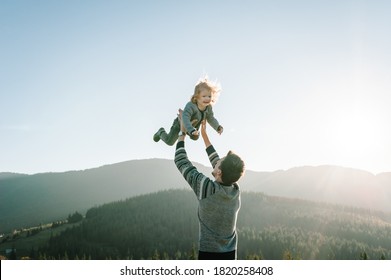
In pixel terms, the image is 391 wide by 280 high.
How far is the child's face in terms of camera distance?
6.25 meters

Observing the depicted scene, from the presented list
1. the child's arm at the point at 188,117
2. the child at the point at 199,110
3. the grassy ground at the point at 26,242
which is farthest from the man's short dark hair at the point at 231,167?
the grassy ground at the point at 26,242

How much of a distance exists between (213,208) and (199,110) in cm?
227

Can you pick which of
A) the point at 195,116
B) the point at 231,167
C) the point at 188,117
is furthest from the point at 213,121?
the point at 231,167

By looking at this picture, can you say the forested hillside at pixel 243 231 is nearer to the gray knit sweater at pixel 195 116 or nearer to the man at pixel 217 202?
the gray knit sweater at pixel 195 116

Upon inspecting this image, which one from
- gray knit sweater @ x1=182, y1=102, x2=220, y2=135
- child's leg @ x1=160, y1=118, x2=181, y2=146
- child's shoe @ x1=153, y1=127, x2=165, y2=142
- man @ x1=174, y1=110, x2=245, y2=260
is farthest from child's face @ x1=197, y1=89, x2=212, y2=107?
man @ x1=174, y1=110, x2=245, y2=260

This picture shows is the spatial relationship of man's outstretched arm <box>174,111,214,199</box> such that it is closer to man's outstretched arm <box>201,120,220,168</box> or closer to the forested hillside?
man's outstretched arm <box>201,120,220,168</box>

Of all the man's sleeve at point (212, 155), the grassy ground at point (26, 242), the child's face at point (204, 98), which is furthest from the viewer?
the grassy ground at point (26, 242)

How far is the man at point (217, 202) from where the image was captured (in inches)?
165

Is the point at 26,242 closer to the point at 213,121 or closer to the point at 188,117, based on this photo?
the point at 213,121

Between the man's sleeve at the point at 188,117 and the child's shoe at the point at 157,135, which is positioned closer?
the man's sleeve at the point at 188,117

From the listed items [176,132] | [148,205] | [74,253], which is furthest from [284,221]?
[176,132]

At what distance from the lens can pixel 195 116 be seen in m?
6.05
